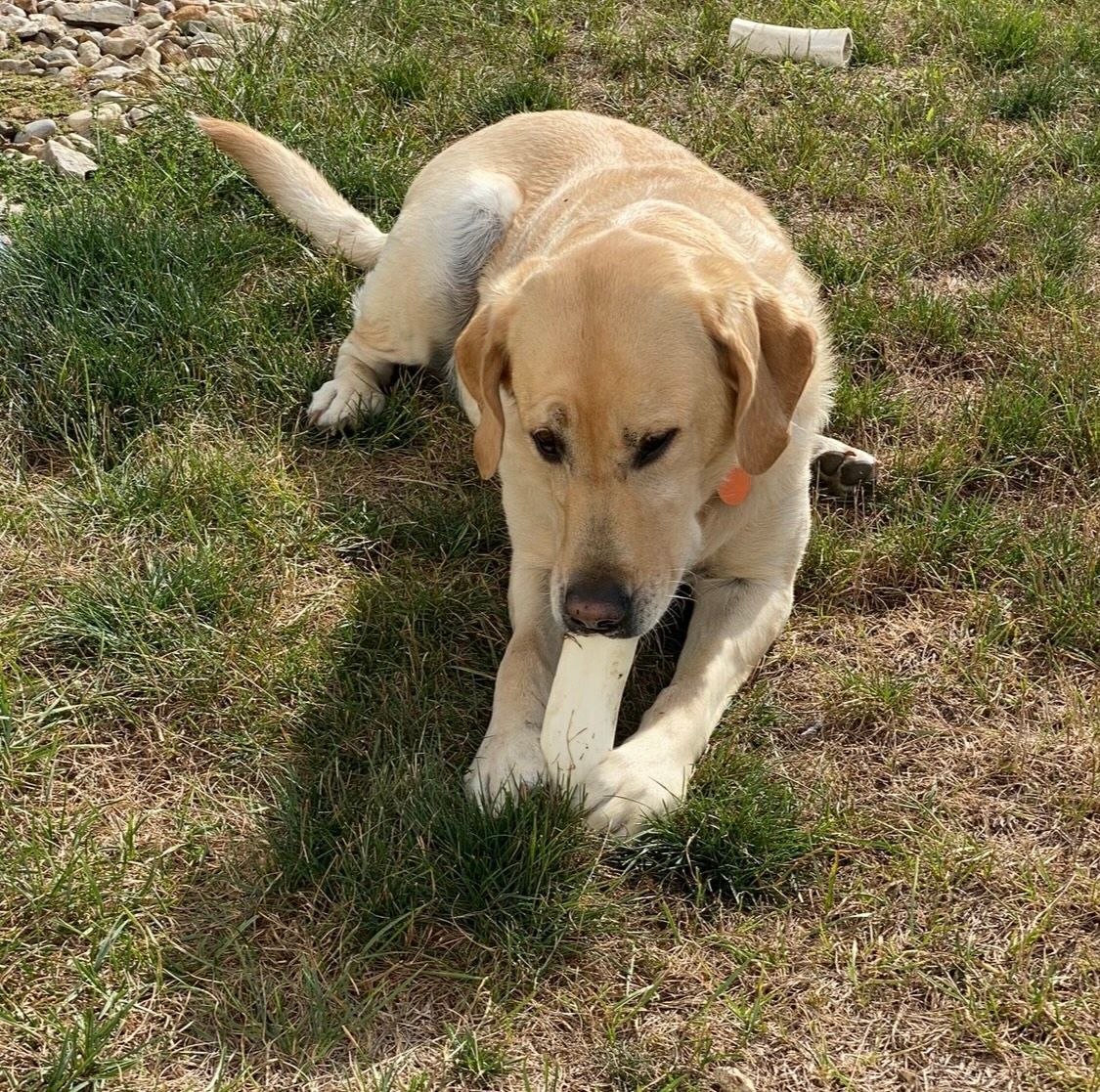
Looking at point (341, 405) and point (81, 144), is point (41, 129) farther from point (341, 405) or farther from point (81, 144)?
point (341, 405)

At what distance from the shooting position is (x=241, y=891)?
2.77 metres

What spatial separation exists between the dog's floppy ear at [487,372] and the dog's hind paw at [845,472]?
3.64 ft

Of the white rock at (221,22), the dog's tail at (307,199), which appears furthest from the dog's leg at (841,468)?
the white rock at (221,22)

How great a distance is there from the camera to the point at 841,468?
3820 millimetres

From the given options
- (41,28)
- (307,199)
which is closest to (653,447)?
(307,199)

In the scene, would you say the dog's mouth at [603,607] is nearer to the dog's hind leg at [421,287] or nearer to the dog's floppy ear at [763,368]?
the dog's floppy ear at [763,368]

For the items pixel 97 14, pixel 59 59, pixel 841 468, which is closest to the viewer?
pixel 841 468

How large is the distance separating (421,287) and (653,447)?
158 cm

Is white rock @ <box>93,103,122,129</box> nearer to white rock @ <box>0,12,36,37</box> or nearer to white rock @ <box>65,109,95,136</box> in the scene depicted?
white rock @ <box>65,109,95,136</box>

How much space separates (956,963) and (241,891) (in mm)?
1460

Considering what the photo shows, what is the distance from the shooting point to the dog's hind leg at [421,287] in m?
4.16

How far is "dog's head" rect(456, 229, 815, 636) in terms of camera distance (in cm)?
281

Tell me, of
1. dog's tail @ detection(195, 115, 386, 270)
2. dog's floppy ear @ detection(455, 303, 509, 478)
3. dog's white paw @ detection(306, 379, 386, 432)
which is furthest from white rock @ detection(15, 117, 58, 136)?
dog's floppy ear @ detection(455, 303, 509, 478)

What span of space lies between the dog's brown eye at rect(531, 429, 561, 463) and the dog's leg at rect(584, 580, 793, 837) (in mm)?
613
